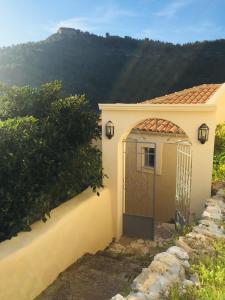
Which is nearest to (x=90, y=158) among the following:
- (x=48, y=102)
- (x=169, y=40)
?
(x=48, y=102)

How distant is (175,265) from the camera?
519 centimetres

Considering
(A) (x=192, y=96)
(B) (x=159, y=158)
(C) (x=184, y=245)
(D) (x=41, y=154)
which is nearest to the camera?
(C) (x=184, y=245)

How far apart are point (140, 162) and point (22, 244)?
287 inches

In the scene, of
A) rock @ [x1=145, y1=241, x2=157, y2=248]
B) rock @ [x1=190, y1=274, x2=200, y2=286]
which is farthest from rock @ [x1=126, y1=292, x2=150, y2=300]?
rock @ [x1=145, y1=241, x2=157, y2=248]

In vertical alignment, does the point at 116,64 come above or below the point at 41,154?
above

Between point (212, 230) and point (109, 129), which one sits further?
point (109, 129)

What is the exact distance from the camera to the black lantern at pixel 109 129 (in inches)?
392

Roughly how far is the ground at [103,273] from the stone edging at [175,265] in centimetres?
109

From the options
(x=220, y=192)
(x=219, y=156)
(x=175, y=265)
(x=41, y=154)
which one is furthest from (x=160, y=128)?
(x=175, y=265)

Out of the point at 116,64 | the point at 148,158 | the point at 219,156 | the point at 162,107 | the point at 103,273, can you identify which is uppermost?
the point at 116,64

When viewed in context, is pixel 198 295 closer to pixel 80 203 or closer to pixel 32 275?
pixel 32 275

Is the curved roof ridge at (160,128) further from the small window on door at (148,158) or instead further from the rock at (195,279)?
the rock at (195,279)

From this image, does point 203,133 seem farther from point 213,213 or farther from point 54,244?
point 54,244

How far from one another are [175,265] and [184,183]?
199 inches
